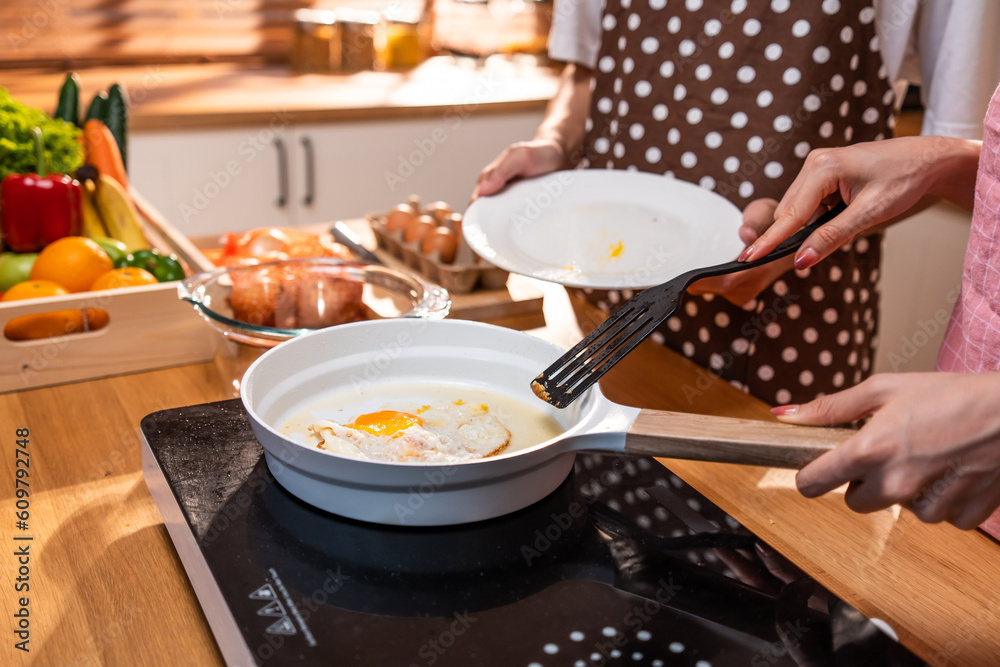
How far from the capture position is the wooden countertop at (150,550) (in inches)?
23.9

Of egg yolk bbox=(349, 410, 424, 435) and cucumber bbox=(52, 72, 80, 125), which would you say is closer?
egg yolk bbox=(349, 410, 424, 435)

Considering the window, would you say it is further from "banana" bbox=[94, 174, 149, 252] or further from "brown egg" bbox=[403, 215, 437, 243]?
"brown egg" bbox=[403, 215, 437, 243]

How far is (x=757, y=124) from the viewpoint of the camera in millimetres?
1162

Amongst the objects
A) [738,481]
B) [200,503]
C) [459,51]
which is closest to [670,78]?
[738,481]

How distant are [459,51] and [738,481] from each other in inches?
108

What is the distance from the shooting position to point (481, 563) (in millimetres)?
605

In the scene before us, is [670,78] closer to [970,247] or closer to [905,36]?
[905,36]

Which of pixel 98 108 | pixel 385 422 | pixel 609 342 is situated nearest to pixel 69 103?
pixel 98 108

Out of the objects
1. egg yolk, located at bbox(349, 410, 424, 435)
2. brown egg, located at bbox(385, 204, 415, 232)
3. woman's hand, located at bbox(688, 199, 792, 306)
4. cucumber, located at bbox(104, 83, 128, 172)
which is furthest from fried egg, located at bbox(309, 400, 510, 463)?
cucumber, located at bbox(104, 83, 128, 172)

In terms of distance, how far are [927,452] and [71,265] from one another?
99 cm

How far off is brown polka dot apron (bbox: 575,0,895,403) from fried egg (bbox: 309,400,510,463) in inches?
21.7

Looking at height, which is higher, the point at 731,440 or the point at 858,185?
the point at 858,185

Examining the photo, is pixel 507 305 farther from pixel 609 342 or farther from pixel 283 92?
pixel 283 92

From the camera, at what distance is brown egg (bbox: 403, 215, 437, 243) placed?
1.30 meters
